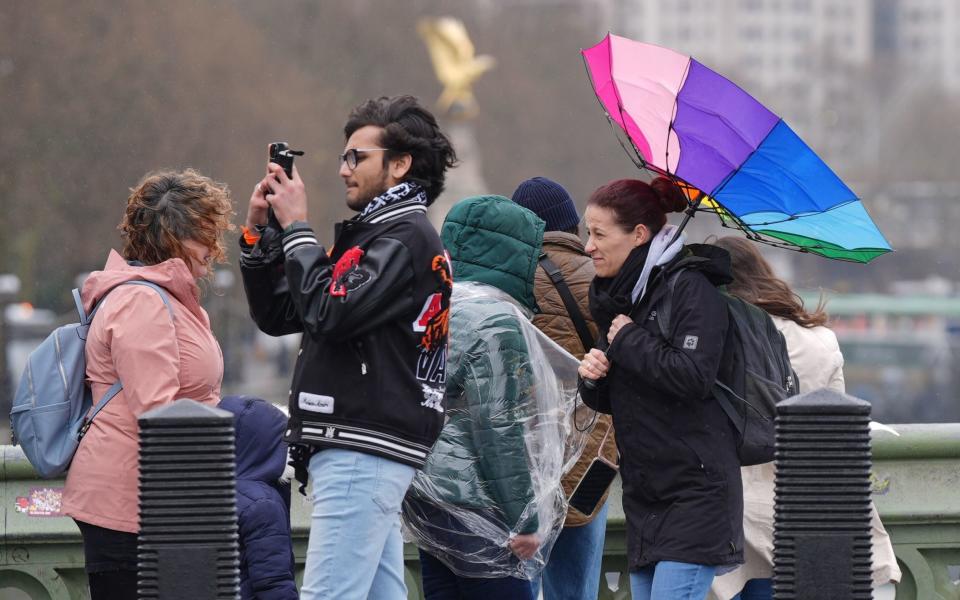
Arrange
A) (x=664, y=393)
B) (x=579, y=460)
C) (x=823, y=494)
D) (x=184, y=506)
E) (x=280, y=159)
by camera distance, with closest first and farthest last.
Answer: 1. (x=184, y=506)
2. (x=823, y=494)
3. (x=280, y=159)
4. (x=664, y=393)
5. (x=579, y=460)

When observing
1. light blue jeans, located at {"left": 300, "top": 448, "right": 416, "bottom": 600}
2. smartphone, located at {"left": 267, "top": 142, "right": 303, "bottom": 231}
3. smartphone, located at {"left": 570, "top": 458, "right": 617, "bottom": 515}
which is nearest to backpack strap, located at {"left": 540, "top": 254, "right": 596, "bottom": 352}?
smartphone, located at {"left": 570, "top": 458, "right": 617, "bottom": 515}

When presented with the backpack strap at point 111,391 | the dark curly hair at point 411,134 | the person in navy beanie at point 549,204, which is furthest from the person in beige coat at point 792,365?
the backpack strap at point 111,391

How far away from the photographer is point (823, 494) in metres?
3.72

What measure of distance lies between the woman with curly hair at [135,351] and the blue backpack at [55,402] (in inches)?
1.1

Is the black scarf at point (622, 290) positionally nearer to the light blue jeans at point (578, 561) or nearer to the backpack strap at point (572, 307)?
the backpack strap at point (572, 307)

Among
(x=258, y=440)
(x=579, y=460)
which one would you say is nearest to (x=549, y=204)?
(x=579, y=460)

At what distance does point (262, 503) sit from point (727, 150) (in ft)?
5.20

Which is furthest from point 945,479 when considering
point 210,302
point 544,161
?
point 544,161

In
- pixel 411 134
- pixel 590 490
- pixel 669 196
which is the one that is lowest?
pixel 590 490

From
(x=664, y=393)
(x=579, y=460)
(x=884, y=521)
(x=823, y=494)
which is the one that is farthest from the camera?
(x=884, y=521)

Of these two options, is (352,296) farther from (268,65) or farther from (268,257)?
(268,65)

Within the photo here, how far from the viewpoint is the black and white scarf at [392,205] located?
3771 mm

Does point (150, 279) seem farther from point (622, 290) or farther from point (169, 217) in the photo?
point (622, 290)

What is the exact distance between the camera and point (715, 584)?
4660mm
